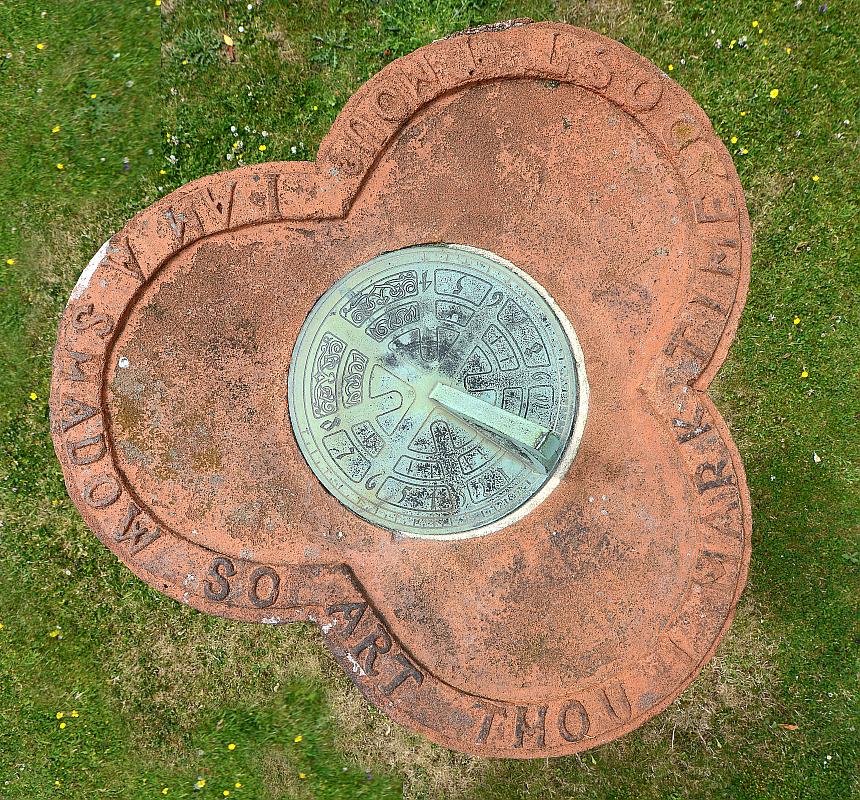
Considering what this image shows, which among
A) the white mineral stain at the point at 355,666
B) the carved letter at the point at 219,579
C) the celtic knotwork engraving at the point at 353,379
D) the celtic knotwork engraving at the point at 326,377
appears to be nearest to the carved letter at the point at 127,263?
the celtic knotwork engraving at the point at 326,377

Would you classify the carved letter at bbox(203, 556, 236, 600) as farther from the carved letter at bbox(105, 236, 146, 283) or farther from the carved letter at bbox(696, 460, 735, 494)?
the carved letter at bbox(696, 460, 735, 494)

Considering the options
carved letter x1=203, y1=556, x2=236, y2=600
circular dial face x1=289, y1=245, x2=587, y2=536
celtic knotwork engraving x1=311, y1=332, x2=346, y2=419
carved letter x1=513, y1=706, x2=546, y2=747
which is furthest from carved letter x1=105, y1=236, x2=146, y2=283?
carved letter x1=513, y1=706, x2=546, y2=747

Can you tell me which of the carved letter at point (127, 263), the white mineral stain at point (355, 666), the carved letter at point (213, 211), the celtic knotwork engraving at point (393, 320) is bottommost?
the white mineral stain at point (355, 666)

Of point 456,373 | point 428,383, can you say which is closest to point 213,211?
point 428,383

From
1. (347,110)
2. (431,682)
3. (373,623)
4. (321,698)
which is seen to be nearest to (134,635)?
(321,698)

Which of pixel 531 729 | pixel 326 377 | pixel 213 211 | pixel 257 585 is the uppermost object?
pixel 213 211

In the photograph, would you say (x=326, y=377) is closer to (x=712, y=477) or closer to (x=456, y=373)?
(x=456, y=373)

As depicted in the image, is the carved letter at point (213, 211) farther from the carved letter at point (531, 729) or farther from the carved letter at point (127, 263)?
the carved letter at point (531, 729)
